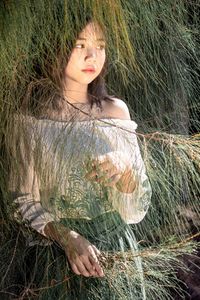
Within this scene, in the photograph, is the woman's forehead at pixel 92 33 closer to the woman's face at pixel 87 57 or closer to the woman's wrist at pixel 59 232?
the woman's face at pixel 87 57

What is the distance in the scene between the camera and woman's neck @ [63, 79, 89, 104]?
32.1 inches

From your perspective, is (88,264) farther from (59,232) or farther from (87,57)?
(87,57)

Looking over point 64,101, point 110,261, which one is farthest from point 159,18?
point 110,261

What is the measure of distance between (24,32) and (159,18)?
20 cm

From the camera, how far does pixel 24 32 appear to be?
69 cm

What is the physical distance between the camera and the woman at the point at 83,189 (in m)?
0.74

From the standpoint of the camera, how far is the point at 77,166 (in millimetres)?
738

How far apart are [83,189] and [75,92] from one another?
0.48 ft

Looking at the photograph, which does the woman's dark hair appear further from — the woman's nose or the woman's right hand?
the woman's right hand

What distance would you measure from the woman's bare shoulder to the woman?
33mm

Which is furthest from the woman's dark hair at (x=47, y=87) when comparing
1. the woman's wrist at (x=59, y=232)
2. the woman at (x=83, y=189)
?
the woman's wrist at (x=59, y=232)

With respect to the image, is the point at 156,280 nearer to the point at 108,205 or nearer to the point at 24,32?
the point at 108,205

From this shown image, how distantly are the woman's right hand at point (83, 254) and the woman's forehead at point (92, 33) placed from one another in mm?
230

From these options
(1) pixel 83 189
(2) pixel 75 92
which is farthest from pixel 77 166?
(2) pixel 75 92
